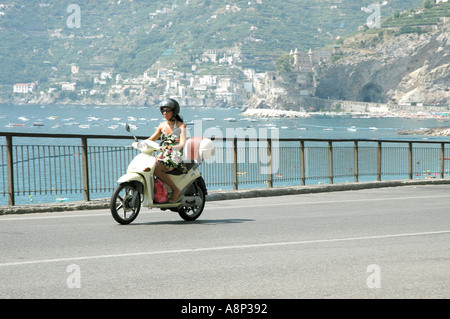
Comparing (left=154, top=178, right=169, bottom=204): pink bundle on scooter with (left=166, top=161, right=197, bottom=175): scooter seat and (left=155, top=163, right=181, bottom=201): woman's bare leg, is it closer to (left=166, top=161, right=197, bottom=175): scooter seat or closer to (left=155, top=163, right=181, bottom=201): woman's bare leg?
(left=155, top=163, right=181, bottom=201): woman's bare leg

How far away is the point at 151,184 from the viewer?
35.1 feet

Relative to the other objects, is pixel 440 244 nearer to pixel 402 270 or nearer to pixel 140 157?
pixel 402 270

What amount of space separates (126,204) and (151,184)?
48 centimetres

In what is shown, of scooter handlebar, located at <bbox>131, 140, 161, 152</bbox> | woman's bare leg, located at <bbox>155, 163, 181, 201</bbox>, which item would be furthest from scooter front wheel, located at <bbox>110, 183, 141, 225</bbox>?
scooter handlebar, located at <bbox>131, 140, 161, 152</bbox>

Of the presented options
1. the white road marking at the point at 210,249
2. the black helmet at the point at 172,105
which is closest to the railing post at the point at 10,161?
the black helmet at the point at 172,105

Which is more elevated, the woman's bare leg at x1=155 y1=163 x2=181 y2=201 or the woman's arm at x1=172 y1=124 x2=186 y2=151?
the woman's arm at x1=172 y1=124 x2=186 y2=151

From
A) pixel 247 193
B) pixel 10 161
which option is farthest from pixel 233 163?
pixel 10 161

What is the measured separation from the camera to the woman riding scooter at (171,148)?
35.9 ft

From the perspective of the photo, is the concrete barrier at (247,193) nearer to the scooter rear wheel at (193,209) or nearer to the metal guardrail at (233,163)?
the metal guardrail at (233,163)

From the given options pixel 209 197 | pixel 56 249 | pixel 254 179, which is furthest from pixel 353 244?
pixel 254 179

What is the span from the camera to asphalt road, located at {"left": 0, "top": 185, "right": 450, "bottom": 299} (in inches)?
246

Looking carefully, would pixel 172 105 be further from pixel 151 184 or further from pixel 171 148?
pixel 151 184
